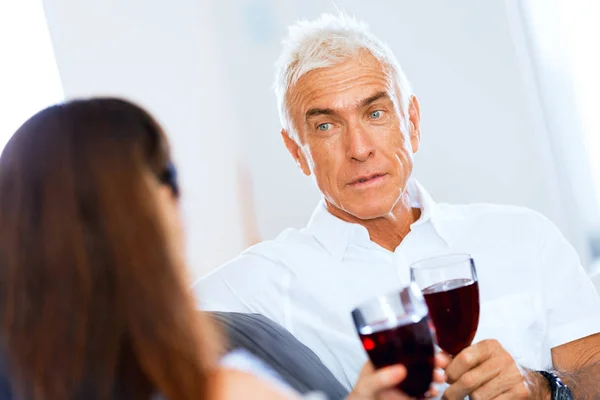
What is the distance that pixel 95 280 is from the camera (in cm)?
109

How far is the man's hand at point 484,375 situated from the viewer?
4.89 feet

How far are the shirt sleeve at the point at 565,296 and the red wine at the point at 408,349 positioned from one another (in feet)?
3.17

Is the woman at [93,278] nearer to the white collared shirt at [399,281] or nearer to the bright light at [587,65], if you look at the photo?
the white collared shirt at [399,281]

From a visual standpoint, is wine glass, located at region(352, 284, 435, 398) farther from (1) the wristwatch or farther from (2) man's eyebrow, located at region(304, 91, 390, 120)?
(2) man's eyebrow, located at region(304, 91, 390, 120)

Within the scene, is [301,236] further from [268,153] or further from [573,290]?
[268,153]

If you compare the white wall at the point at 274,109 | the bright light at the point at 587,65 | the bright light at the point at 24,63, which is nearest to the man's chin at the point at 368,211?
the bright light at the point at 24,63

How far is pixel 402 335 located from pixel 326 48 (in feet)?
3.95

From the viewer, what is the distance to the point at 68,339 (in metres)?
1.10

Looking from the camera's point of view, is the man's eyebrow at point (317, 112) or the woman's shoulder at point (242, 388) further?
the man's eyebrow at point (317, 112)

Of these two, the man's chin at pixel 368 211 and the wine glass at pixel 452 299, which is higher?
the man's chin at pixel 368 211

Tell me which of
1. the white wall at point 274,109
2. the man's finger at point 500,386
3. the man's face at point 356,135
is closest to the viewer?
the man's finger at point 500,386

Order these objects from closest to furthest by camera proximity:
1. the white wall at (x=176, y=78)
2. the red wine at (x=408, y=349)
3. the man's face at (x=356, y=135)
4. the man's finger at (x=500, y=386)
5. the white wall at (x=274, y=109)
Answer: the red wine at (x=408, y=349)
the man's finger at (x=500, y=386)
the man's face at (x=356, y=135)
the white wall at (x=176, y=78)
the white wall at (x=274, y=109)

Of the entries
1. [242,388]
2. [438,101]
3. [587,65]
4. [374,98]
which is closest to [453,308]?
[242,388]

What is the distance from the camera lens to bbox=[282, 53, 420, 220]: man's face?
221cm
